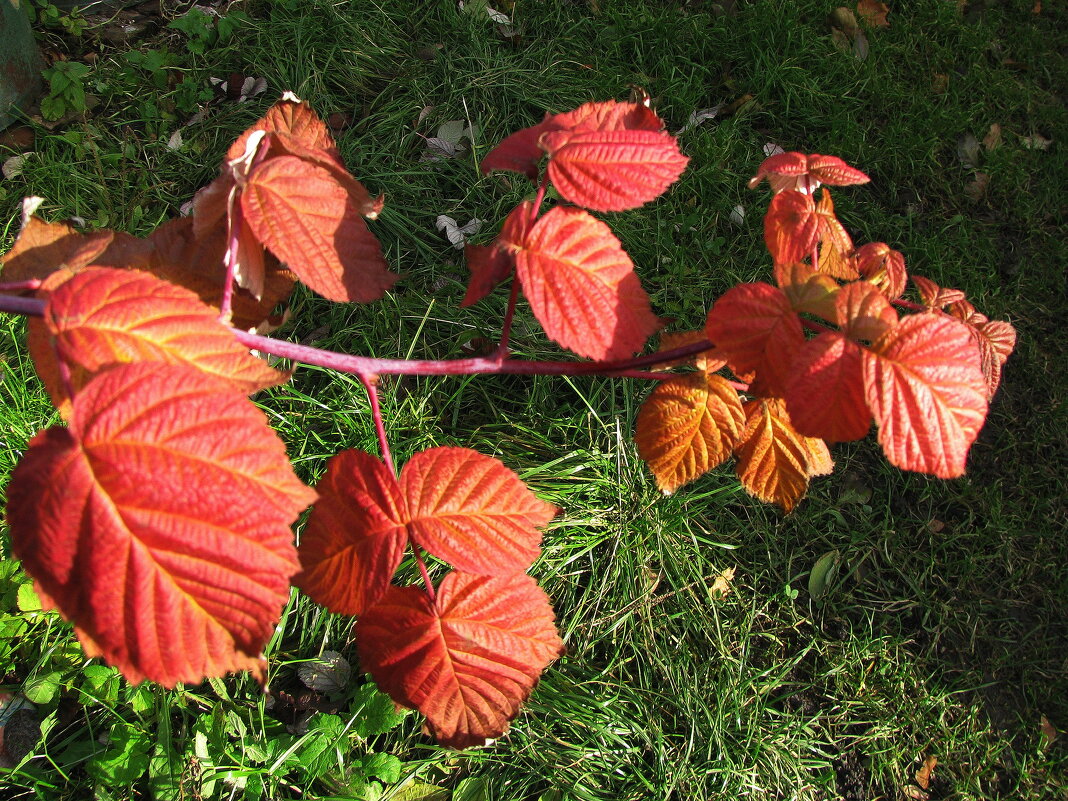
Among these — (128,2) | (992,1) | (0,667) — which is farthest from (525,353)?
(992,1)

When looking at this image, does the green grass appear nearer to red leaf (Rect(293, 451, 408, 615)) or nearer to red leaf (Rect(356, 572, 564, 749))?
red leaf (Rect(356, 572, 564, 749))

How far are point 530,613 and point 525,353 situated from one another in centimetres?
118

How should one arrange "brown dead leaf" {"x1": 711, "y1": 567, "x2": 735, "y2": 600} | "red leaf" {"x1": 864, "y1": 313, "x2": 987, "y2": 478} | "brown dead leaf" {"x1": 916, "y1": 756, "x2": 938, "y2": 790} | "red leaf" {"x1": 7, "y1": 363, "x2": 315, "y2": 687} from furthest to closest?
"brown dead leaf" {"x1": 711, "y1": 567, "x2": 735, "y2": 600} → "brown dead leaf" {"x1": 916, "y1": 756, "x2": 938, "y2": 790} → "red leaf" {"x1": 864, "y1": 313, "x2": 987, "y2": 478} → "red leaf" {"x1": 7, "y1": 363, "x2": 315, "y2": 687}

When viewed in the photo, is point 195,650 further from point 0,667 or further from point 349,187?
point 0,667

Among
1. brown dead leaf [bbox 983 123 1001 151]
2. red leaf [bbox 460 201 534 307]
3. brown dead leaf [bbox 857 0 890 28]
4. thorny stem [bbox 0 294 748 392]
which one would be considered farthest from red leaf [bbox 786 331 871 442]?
brown dead leaf [bbox 857 0 890 28]

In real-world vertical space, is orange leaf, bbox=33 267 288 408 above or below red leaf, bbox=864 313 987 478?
above

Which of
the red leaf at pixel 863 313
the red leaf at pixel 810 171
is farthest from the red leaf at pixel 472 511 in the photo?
the red leaf at pixel 810 171

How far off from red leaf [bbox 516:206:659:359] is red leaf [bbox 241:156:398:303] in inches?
10.0

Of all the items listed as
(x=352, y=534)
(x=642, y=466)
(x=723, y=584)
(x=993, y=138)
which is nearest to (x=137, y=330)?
(x=352, y=534)

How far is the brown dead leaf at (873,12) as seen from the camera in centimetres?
312

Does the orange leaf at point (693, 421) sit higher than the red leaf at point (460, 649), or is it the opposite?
the orange leaf at point (693, 421)

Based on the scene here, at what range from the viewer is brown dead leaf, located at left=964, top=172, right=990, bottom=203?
2.83m

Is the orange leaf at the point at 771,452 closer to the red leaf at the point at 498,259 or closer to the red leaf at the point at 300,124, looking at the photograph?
the red leaf at the point at 498,259

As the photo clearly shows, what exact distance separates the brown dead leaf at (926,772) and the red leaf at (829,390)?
155cm
